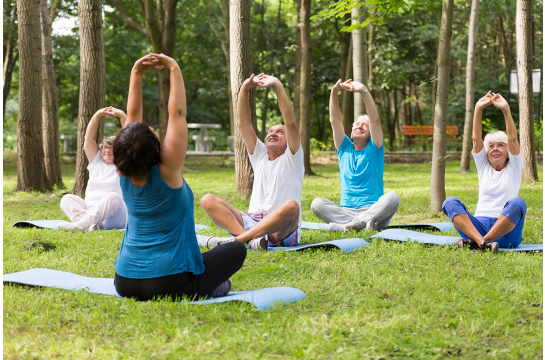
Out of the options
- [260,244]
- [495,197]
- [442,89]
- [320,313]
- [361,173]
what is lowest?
[320,313]

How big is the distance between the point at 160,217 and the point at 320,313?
123 cm

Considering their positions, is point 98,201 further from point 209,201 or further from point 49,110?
point 49,110

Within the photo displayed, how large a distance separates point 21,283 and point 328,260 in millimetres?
2646

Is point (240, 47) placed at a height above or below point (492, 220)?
above

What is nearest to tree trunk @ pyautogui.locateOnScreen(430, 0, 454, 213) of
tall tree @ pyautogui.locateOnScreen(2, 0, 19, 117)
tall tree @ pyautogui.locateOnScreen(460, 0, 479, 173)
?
tall tree @ pyautogui.locateOnScreen(460, 0, 479, 173)

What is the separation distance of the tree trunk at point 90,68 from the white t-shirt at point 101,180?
2817mm

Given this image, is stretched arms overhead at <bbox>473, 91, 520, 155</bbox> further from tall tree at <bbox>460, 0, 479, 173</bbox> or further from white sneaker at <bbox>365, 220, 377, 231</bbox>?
tall tree at <bbox>460, 0, 479, 173</bbox>

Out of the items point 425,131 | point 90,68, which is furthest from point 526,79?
point 425,131

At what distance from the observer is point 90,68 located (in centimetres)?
981

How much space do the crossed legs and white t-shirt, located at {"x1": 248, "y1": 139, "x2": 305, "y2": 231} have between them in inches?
10.9

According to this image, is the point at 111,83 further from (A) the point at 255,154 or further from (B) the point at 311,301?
(B) the point at 311,301

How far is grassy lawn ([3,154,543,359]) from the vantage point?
2.96 metres

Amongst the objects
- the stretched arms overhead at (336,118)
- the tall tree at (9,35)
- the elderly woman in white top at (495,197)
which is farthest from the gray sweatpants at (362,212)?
the tall tree at (9,35)

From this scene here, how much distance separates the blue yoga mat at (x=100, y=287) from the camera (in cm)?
368
